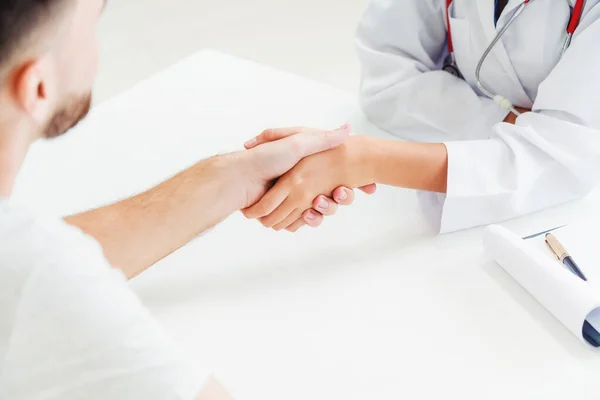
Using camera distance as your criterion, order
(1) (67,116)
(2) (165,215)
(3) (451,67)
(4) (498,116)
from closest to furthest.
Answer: (1) (67,116) < (2) (165,215) < (4) (498,116) < (3) (451,67)

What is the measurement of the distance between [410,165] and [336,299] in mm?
276

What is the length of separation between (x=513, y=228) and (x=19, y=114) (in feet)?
2.33

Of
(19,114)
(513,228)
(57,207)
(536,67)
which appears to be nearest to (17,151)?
(19,114)

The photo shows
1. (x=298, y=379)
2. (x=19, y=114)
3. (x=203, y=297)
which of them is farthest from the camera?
(x=203, y=297)

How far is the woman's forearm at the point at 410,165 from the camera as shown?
3.48 ft

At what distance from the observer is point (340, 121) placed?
129 centimetres

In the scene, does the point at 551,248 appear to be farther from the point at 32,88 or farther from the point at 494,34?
the point at 32,88

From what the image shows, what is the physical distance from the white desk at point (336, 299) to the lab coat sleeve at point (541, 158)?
33 millimetres

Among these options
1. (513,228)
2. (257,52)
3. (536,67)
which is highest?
(536,67)

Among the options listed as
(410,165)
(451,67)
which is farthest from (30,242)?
(451,67)

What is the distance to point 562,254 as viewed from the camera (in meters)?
0.90

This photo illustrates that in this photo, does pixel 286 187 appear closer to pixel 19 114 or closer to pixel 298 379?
pixel 298 379

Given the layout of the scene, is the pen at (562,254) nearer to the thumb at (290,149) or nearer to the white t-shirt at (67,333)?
the thumb at (290,149)

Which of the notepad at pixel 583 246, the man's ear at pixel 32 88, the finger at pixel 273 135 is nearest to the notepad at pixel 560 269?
the notepad at pixel 583 246
